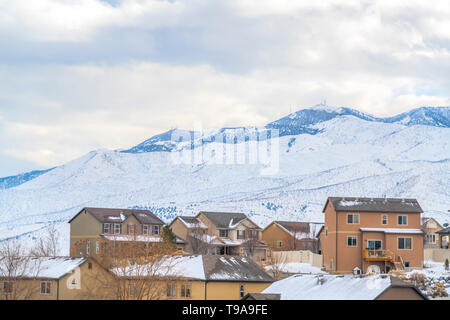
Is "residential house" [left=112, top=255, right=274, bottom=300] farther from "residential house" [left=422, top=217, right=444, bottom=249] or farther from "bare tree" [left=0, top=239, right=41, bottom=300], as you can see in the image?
"residential house" [left=422, top=217, right=444, bottom=249]

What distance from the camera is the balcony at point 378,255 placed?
90500 mm

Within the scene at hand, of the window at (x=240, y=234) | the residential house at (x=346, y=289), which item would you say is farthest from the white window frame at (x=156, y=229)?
the residential house at (x=346, y=289)

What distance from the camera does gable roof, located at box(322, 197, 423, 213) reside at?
93.9 metres

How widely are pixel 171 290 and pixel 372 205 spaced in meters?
32.1

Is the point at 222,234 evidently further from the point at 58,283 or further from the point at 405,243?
the point at 58,283

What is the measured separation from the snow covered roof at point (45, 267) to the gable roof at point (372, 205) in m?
31.7

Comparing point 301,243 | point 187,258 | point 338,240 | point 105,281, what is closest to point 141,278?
point 105,281

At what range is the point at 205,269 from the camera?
72625 mm

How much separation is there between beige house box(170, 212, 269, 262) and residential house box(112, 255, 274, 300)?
111 ft

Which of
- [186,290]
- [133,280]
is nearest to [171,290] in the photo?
[186,290]

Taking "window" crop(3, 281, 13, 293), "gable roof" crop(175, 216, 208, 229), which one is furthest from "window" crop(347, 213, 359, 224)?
"window" crop(3, 281, 13, 293)
